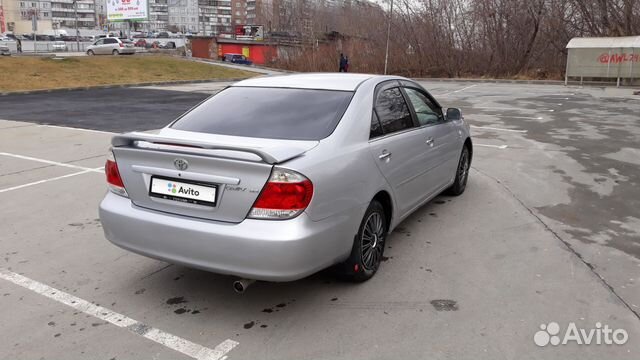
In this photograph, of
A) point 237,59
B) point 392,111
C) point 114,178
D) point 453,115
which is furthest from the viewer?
point 237,59

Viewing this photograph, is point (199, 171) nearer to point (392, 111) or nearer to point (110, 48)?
point (392, 111)

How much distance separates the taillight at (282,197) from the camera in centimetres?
328

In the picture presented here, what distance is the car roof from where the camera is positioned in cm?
460

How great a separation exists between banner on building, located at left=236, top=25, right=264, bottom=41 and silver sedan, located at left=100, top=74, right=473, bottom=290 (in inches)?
2167

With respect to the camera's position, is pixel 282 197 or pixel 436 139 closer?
pixel 282 197

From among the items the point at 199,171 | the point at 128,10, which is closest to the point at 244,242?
the point at 199,171

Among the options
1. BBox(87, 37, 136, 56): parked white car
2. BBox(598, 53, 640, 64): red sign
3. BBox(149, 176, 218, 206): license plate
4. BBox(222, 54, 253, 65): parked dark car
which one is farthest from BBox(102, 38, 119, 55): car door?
BBox(149, 176, 218, 206): license plate

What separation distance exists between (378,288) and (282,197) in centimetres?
121

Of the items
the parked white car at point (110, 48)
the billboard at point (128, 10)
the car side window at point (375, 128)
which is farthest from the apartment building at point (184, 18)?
the car side window at point (375, 128)

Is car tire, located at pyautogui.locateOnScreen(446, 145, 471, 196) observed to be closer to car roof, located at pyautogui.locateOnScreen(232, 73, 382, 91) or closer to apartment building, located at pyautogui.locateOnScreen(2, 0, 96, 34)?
car roof, located at pyautogui.locateOnScreen(232, 73, 382, 91)

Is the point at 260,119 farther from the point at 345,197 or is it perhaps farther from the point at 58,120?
the point at 58,120

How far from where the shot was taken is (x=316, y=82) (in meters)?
4.78

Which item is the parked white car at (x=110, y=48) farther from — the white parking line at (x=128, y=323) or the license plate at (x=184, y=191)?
the license plate at (x=184, y=191)

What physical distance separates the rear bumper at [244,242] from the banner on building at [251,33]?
2209 inches
